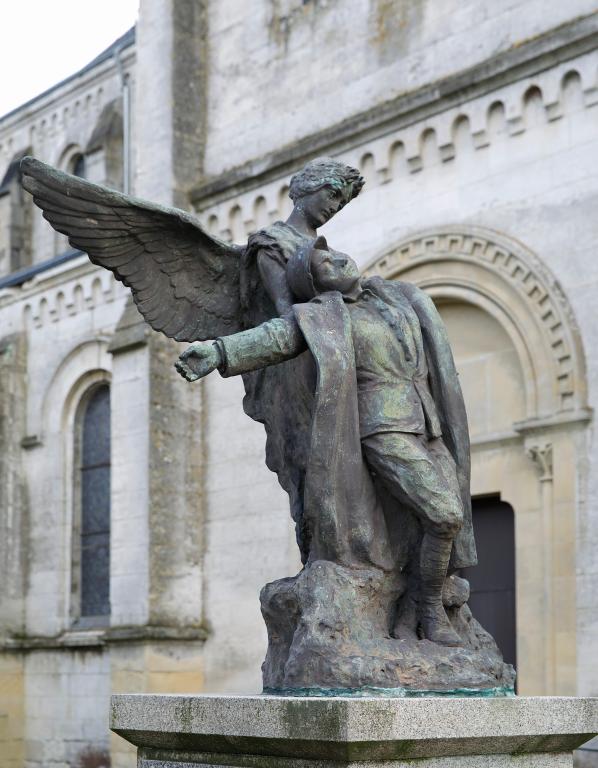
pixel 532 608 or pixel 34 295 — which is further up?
pixel 34 295

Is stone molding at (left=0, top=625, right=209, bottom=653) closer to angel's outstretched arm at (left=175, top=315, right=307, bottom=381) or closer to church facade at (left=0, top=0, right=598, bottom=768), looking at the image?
church facade at (left=0, top=0, right=598, bottom=768)

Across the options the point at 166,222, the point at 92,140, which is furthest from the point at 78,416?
the point at 166,222

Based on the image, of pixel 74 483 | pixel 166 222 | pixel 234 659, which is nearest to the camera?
pixel 166 222

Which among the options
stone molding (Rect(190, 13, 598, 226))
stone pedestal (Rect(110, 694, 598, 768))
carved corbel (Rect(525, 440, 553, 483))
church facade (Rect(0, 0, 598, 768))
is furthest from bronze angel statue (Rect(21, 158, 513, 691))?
stone molding (Rect(190, 13, 598, 226))

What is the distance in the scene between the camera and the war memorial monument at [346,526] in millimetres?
4625

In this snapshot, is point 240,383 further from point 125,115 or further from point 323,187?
point 323,187

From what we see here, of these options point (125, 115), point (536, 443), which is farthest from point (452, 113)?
point (125, 115)

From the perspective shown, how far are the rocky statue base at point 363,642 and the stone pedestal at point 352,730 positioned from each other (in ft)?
0.70

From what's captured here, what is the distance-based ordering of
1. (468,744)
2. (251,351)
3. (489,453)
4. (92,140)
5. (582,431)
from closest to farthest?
(468,744) → (251,351) → (582,431) → (489,453) → (92,140)

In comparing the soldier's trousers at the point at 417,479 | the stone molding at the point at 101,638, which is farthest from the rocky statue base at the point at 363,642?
the stone molding at the point at 101,638

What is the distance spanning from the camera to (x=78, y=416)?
20.2m

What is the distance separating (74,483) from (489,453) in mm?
8619

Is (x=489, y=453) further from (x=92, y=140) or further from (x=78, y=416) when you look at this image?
(x=92, y=140)

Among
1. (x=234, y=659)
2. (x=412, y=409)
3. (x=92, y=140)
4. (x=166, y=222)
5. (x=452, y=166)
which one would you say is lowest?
(x=234, y=659)
